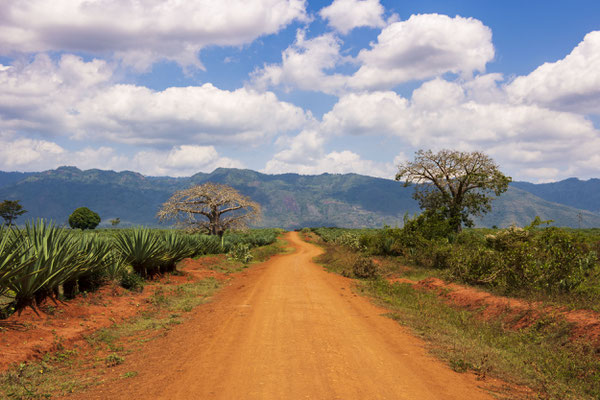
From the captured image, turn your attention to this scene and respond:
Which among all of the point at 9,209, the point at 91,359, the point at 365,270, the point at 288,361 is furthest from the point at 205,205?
the point at 9,209

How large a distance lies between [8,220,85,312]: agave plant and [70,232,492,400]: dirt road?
2.76 meters

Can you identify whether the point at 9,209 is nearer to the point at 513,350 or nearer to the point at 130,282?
the point at 130,282

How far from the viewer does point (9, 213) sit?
8856cm

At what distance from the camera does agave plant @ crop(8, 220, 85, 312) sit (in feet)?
22.7

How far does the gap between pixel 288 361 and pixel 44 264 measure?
575 cm

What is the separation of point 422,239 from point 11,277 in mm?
18778

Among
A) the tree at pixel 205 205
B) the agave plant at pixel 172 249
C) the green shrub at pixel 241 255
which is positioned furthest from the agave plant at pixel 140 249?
the tree at pixel 205 205

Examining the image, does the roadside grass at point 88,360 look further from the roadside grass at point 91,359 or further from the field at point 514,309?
the field at point 514,309

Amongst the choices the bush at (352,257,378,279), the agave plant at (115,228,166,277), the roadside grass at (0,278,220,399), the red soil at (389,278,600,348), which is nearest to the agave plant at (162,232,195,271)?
the agave plant at (115,228,166,277)

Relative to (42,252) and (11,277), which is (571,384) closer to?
(11,277)

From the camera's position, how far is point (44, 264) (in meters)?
7.46

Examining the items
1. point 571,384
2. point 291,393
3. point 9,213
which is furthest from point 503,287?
point 9,213

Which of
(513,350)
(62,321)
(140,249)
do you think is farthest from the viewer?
(140,249)

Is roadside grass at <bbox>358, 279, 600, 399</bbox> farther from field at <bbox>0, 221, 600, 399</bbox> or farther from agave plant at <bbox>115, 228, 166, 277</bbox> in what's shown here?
agave plant at <bbox>115, 228, 166, 277</bbox>
